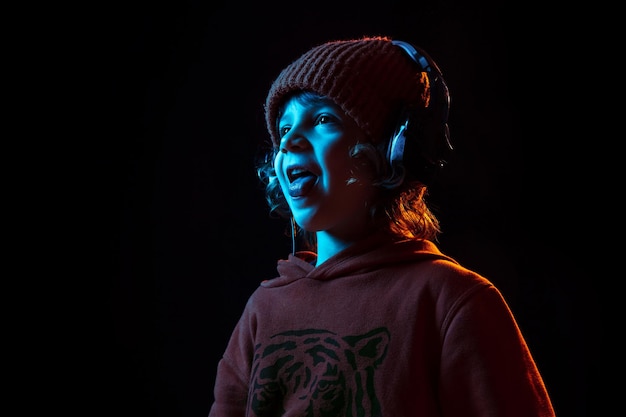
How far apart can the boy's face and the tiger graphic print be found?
0.55 ft

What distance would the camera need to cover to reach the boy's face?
40.0 inches

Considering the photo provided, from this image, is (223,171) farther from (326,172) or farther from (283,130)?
(326,172)

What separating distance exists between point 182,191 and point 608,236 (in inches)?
34.8

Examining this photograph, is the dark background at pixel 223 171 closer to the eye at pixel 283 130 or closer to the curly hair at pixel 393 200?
the curly hair at pixel 393 200

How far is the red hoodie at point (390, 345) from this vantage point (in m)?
0.88

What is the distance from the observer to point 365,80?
1.02m

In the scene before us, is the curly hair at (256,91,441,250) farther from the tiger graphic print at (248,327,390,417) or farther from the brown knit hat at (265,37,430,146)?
the tiger graphic print at (248,327,390,417)

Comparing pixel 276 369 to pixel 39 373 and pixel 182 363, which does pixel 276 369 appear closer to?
pixel 182 363

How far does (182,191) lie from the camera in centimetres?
157

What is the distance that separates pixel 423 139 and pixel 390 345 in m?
0.29

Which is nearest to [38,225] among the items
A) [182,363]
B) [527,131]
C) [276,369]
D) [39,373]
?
[39,373]

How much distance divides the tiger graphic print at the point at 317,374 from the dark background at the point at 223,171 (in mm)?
524

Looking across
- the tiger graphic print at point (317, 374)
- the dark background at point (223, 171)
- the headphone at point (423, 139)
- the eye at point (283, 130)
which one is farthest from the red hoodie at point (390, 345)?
the dark background at point (223, 171)

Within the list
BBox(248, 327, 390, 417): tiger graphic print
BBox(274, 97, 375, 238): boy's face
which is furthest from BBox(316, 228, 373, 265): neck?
BBox(248, 327, 390, 417): tiger graphic print
